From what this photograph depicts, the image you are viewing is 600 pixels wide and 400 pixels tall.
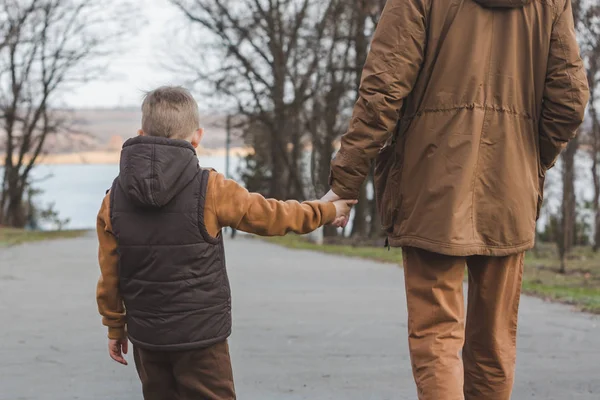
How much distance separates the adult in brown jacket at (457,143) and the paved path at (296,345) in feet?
4.11

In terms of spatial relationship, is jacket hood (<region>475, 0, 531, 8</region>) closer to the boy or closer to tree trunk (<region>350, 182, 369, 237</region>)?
the boy

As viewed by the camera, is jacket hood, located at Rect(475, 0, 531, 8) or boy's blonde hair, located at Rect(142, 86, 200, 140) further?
jacket hood, located at Rect(475, 0, 531, 8)

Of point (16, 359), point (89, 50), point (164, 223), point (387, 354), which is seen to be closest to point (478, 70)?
point (164, 223)

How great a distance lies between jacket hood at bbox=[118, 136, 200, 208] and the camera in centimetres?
304

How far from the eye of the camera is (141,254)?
123 inches

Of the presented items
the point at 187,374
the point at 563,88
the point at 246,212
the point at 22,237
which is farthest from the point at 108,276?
the point at 22,237

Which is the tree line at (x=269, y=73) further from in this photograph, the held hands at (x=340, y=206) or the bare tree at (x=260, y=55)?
the held hands at (x=340, y=206)

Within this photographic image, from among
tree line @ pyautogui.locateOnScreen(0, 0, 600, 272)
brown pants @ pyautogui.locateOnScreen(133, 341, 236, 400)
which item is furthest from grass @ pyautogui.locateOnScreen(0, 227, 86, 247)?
brown pants @ pyautogui.locateOnScreen(133, 341, 236, 400)

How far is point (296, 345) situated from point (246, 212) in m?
3.03

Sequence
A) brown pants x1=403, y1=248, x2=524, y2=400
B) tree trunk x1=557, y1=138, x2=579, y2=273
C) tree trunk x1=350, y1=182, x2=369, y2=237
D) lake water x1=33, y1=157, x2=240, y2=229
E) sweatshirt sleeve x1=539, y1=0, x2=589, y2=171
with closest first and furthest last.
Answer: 1. brown pants x1=403, y1=248, x2=524, y2=400
2. sweatshirt sleeve x1=539, y1=0, x2=589, y2=171
3. tree trunk x1=557, y1=138, x2=579, y2=273
4. tree trunk x1=350, y1=182, x2=369, y2=237
5. lake water x1=33, y1=157, x2=240, y2=229

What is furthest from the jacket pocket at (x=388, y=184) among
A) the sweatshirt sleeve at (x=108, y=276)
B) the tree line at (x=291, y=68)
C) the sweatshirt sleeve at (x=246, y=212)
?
the tree line at (x=291, y=68)

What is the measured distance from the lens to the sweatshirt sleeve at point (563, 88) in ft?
11.5

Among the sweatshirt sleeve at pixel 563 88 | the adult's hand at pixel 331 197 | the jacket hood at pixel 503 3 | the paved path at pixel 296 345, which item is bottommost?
the paved path at pixel 296 345

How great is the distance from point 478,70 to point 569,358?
281 cm
